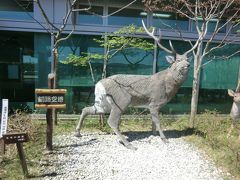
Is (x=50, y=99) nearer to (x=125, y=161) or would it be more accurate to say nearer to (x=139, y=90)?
(x=125, y=161)

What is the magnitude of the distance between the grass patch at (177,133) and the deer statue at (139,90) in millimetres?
975

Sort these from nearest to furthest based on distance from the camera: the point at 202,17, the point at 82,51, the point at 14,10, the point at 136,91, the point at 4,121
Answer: the point at 4,121 < the point at 136,91 < the point at 202,17 < the point at 14,10 < the point at 82,51

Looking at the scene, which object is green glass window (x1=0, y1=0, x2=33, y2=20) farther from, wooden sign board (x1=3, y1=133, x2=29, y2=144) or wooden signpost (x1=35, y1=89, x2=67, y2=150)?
wooden sign board (x1=3, y1=133, x2=29, y2=144)

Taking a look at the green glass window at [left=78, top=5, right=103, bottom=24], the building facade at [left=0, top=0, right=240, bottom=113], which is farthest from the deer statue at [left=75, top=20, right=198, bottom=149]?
the green glass window at [left=78, top=5, right=103, bottom=24]

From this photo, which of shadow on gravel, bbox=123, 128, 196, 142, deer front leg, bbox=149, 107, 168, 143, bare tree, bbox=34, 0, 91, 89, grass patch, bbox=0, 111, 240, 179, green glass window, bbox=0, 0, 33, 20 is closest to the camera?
grass patch, bbox=0, 111, 240, 179

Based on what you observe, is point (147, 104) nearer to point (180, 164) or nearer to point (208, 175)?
point (180, 164)

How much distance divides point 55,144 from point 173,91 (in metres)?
2.93

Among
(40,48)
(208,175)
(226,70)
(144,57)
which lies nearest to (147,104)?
(208,175)

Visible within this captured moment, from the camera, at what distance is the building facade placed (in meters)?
8.27

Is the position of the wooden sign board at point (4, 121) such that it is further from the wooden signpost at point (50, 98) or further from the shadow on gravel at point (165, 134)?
the shadow on gravel at point (165, 134)

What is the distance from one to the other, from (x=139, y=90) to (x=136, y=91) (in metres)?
0.07

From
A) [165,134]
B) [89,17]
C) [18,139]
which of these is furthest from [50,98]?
[89,17]

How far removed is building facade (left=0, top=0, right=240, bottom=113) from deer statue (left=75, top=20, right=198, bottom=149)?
7.90 feet

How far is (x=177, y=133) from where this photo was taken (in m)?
7.28
